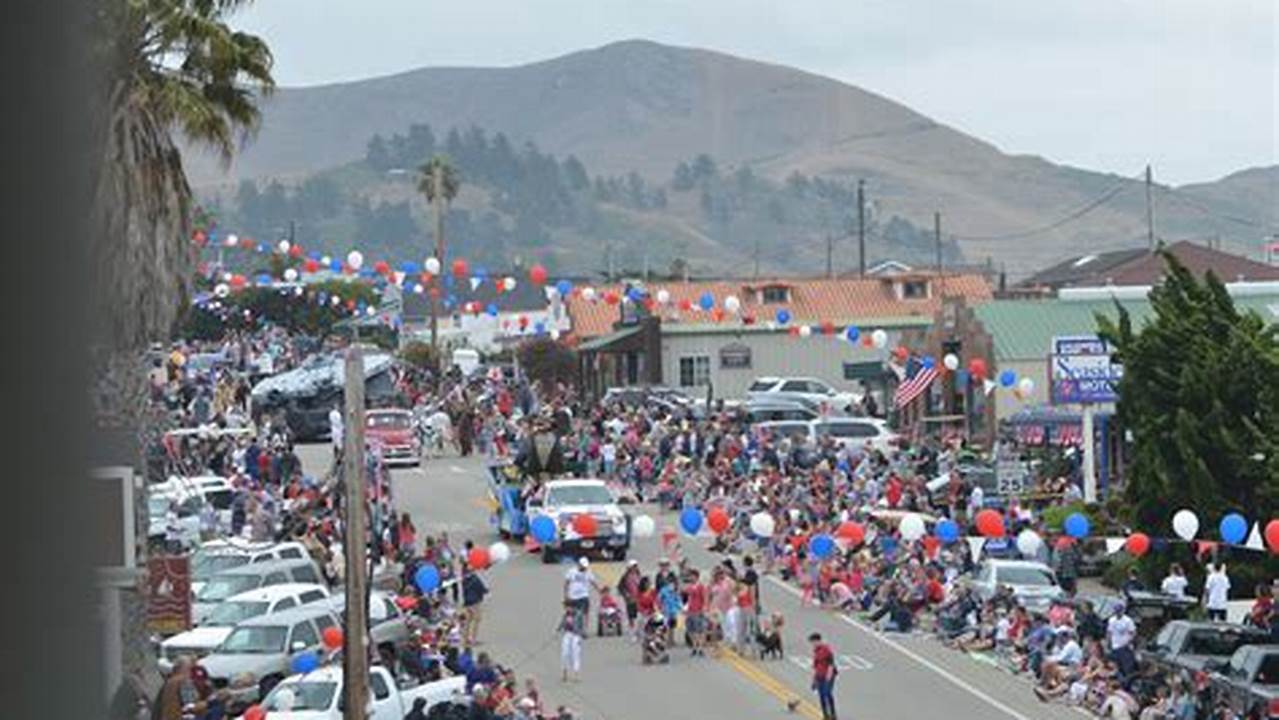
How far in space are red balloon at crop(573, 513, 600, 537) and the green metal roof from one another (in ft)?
77.4

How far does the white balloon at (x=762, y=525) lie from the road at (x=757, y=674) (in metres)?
0.96

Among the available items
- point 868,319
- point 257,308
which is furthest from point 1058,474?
point 257,308

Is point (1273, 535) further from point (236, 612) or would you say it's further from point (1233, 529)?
point (236, 612)

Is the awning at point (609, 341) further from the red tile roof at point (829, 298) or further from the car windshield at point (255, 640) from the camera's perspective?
the car windshield at point (255, 640)

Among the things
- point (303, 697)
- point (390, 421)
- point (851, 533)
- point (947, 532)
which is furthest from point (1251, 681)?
point (390, 421)

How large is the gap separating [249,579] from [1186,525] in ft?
40.3

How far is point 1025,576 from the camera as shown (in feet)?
113

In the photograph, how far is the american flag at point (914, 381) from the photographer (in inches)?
2253

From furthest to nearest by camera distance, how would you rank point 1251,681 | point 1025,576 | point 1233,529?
point 1025,576 < point 1233,529 < point 1251,681

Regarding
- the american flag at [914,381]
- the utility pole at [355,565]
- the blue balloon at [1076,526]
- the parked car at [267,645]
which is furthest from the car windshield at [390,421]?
the utility pole at [355,565]

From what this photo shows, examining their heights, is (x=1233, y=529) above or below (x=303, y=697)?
above

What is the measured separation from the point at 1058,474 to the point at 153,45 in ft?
92.3

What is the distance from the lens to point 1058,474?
48750mm

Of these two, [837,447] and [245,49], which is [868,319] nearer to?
[837,447]
